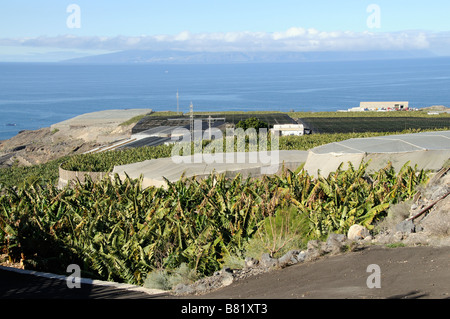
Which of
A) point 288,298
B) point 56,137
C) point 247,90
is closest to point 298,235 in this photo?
point 288,298

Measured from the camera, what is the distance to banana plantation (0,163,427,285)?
1068 centimetres

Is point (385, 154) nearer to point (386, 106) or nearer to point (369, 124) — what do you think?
point (369, 124)

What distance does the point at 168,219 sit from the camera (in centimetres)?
1159

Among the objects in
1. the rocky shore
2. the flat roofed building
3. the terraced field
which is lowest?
the rocky shore

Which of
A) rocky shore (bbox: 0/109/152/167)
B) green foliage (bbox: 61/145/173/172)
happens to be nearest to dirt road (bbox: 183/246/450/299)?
green foliage (bbox: 61/145/173/172)

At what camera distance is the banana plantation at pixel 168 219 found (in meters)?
10.7

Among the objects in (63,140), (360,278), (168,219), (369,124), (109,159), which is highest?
(360,278)

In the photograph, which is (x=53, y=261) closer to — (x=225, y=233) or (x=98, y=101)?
(x=225, y=233)

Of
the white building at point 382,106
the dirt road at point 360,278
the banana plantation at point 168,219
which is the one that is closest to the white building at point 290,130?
the white building at point 382,106

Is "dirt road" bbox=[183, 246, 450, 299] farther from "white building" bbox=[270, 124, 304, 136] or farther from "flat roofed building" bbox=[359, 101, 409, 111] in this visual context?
"flat roofed building" bbox=[359, 101, 409, 111]

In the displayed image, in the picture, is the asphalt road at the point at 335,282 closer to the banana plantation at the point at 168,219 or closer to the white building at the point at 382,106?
the banana plantation at the point at 168,219

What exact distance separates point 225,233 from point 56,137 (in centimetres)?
5845

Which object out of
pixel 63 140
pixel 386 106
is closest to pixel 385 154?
pixel 63 140
